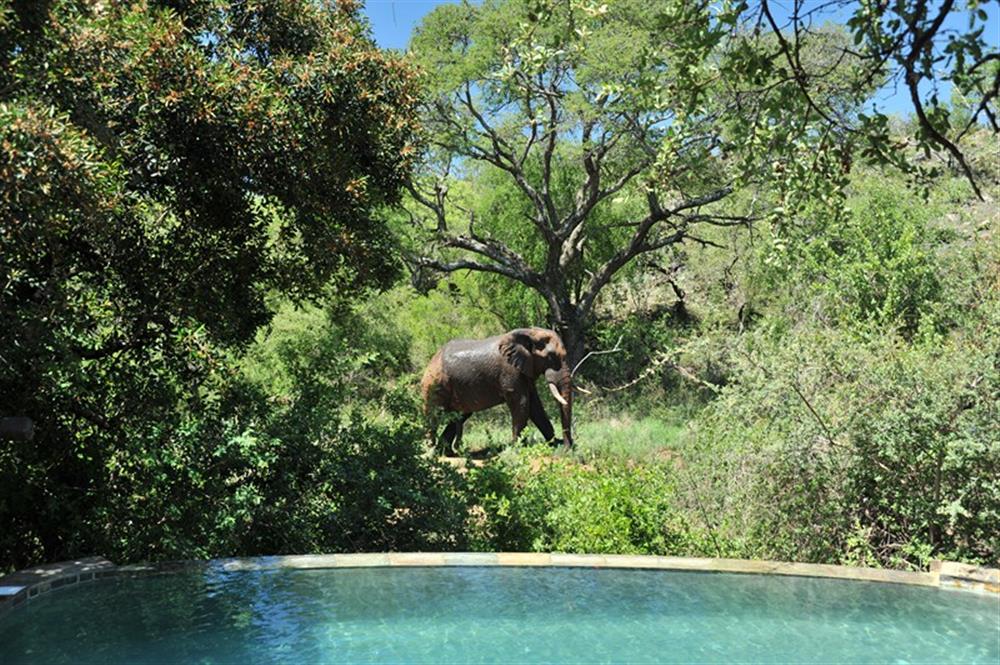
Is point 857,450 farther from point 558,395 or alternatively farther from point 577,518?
point 558,395

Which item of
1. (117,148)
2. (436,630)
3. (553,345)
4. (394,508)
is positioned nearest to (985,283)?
(553,345)

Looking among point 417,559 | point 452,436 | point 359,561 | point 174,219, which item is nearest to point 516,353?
point 452,436

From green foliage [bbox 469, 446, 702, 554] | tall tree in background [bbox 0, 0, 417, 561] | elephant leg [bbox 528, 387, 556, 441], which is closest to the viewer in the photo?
tall tree in background [bbox 0, 0, 417, 561]

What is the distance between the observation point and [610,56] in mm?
18203

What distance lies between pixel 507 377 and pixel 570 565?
813cm

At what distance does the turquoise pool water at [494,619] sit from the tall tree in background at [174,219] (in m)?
1.68

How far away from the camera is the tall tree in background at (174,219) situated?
686 cm

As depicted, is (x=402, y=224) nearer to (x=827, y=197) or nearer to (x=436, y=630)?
(x=436, y=630)

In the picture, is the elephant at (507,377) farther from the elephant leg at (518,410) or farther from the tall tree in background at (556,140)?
the tall tree in background at (556,140)

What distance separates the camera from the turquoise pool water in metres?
5.79

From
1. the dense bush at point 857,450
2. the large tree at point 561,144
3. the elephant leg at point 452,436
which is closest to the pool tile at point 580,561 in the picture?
the dense bush at point 857,450

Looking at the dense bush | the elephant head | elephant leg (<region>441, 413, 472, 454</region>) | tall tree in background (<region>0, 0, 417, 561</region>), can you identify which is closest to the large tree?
the elephant head

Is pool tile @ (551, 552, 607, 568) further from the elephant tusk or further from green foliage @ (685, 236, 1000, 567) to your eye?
the elephant tusk

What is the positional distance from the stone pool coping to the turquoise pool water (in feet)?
0.27
